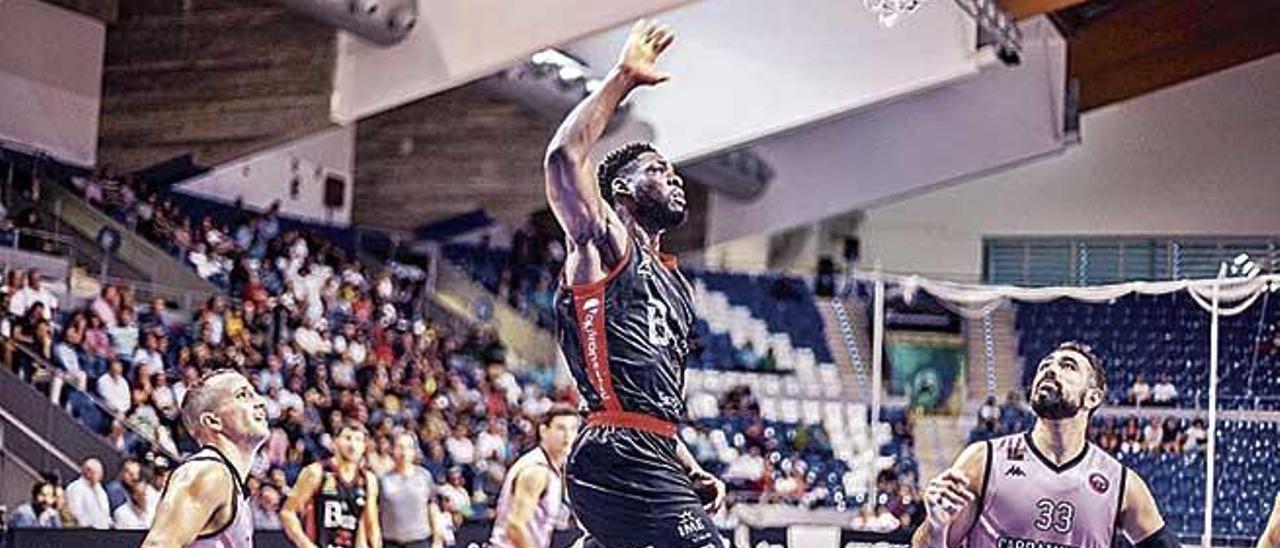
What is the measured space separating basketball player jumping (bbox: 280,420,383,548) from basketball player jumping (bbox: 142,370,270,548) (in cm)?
434

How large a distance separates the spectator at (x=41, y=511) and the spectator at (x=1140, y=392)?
8925mm

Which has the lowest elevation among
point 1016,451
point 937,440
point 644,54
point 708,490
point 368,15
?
point 937,440

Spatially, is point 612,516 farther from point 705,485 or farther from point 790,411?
point 790,411

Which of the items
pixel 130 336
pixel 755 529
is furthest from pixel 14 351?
pixel 755 529

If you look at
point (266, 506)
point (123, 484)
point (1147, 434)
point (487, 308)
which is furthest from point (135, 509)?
point (487, 308)

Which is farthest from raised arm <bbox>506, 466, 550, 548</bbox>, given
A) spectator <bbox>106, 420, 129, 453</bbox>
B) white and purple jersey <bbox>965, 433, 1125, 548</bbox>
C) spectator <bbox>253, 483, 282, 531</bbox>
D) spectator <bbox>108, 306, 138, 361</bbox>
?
spectator <bbox>108, 306, 138, 361</bbox>

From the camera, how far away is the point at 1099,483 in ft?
23.2

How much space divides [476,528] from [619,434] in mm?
6935

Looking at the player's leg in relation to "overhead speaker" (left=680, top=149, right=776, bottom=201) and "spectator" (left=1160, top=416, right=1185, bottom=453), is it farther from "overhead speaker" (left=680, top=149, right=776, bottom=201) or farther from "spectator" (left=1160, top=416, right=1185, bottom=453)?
"overhead speaker" (left=680, top=149, right=776, bottom=201)

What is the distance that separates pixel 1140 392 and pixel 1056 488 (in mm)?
10036

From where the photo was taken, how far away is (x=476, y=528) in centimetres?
1240

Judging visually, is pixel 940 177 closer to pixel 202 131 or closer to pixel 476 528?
pixel 202 131

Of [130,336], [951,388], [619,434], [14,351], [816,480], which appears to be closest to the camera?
[619,434]

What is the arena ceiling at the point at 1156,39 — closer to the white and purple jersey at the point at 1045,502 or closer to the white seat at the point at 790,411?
the white seat at the point at 790,411
